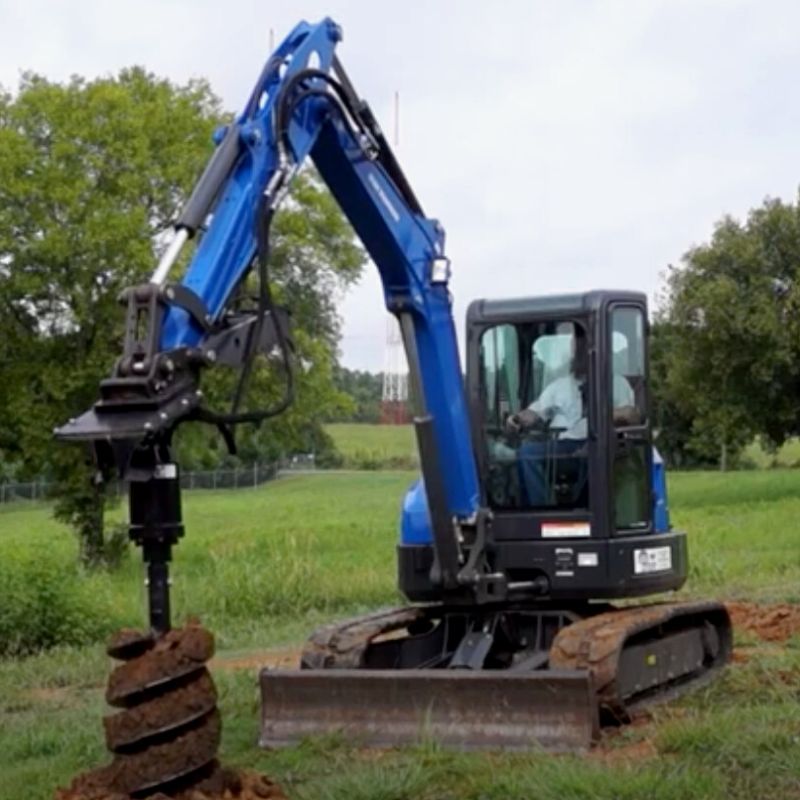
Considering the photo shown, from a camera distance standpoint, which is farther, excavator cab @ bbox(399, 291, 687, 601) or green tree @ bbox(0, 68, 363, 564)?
green tree @ bbox(0, 68, 363, 564)

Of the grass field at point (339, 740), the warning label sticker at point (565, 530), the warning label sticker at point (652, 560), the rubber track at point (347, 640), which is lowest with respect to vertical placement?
the grass field at point (339, 740)

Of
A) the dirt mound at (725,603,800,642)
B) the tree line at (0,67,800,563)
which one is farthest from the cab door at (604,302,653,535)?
the tree line at (0,67,800,563)

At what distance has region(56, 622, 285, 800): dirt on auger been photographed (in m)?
7.83

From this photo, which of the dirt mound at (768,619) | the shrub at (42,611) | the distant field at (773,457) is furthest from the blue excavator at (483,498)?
the distant field at (773,457)

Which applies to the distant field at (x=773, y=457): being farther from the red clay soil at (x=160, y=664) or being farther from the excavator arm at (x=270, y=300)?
the red clay soil at (x=160, y=664)

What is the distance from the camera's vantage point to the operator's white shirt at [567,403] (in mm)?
11125

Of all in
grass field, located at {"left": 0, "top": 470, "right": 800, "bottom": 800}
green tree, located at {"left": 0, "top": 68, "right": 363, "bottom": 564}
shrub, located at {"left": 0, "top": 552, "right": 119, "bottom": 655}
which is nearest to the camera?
grass field, located at {"left": 0, "top": 470, "right": 800, "bottom": 800}

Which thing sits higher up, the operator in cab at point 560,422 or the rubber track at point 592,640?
the operator in cab at point 560,422

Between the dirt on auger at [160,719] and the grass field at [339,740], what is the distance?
84cm

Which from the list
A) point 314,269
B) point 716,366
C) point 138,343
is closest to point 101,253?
point 314,269

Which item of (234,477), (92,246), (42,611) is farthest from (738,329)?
(234,477)

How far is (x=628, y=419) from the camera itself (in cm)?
1123

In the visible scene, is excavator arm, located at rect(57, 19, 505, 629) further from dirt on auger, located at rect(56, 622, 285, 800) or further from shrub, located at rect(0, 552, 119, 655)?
shrub, located at rect(0, 552, 119, 655)

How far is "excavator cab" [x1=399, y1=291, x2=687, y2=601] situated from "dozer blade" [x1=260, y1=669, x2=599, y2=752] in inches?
40.5
